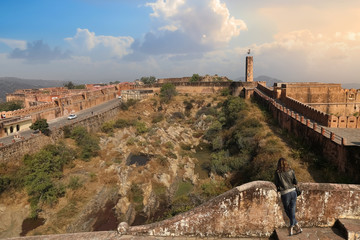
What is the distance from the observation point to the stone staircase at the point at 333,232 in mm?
3928

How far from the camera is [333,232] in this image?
4191 millimetres

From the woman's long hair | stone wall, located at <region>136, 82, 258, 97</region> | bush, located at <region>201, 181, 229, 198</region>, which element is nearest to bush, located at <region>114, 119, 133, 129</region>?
bush, located at <region>201, 181, 229, 198</region>

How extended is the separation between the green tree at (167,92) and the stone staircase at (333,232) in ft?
109

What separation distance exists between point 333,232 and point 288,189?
1247 mm

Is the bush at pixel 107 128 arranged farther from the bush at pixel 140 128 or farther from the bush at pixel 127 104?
the bush at pixel 127 104

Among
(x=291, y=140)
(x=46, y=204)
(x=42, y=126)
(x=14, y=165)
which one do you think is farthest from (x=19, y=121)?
(x=291, y=140)

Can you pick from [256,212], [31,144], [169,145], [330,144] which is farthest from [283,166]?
[169,145]

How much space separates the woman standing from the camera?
403 centimetres

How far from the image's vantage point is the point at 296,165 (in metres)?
10.3

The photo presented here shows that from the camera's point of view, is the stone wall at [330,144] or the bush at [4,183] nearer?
the stone wall at [330,144]

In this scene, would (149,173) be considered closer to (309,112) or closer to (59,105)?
(309,112)

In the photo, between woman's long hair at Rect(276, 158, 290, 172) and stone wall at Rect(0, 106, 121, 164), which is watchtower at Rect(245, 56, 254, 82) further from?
woman's long hair at Rect(276, 158, 290, 172)

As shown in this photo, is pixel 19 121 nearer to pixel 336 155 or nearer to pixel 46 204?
pixel 46 204

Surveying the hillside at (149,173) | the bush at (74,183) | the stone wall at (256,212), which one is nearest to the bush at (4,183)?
the hillside at (149,173)
